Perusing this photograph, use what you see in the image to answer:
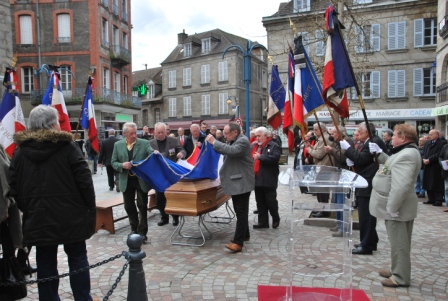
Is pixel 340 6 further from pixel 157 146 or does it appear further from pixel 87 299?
pixel 87 299

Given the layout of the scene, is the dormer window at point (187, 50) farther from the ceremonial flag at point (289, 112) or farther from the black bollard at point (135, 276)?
the black bollard at point (135, 276)

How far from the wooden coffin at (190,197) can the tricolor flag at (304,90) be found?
175cm

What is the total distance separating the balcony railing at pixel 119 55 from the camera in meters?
29.8

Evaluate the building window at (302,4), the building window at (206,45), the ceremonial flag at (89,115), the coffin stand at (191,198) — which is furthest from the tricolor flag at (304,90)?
the building window at (206,45)

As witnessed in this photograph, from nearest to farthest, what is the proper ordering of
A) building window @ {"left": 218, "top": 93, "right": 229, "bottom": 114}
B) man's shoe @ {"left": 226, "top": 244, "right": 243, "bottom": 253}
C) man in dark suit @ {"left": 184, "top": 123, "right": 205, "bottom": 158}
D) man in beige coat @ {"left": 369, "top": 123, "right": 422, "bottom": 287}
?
man in beige coat @ {"left": 369, "top": 123, "right": 422, "bottom": 287}, man's shoe @ {"left": 226, "top": 244, "right": 243, "bottom": 253}, man in dark suit @ {"left": 184, "top": 123, "right": 205, "bottom": 158}, building window @ {"left": 218, "top": 93, "right": 229, "bottom": 114}

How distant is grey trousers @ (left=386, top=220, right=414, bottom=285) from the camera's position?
403 centimetres

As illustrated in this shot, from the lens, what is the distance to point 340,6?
418 inches

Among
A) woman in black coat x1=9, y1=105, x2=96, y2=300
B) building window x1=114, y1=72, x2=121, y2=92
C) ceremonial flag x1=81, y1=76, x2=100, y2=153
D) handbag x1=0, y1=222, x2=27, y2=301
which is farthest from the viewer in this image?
building window x1=114, y1=72, x2=121, y2=92

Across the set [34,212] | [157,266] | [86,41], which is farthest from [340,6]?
[86,41]

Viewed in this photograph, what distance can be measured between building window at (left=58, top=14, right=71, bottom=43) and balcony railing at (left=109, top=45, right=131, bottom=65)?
3.41 metres

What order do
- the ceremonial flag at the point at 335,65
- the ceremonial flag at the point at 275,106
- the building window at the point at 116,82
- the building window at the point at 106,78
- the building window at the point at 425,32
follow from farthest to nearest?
the building window at the point at 116,82, the building window at the point at 106,78, the building window at the point at 425,32, the ceremonial flag at the point at 275,106, the ceremonial flag at the point at 335,65

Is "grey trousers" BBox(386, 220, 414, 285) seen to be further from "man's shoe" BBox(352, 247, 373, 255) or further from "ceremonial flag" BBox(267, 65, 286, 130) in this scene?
"ceremonial flag" BBox(267, 65, 286, 130)

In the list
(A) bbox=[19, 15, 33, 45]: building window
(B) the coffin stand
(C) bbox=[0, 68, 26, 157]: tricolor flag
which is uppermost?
(A) bbox=[19, 15, 33, 45]: building window

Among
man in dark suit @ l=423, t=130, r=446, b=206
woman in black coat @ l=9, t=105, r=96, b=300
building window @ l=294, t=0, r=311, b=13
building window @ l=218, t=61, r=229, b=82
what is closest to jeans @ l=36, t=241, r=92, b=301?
woman in black coat @ l=9, t=105, r=96, b=300
